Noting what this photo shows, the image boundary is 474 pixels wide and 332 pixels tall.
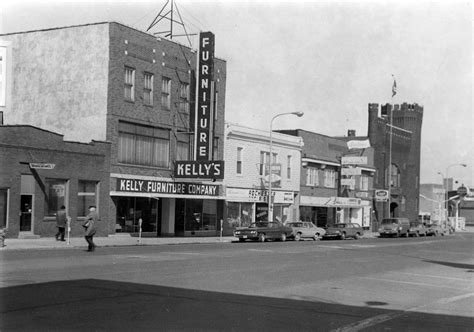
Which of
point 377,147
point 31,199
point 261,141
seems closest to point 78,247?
point 31,199

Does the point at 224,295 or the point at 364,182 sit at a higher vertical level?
the point at 364,182

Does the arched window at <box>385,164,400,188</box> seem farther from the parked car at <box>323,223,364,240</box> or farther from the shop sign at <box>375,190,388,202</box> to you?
the parked car at <box>323,223,364,240</box>

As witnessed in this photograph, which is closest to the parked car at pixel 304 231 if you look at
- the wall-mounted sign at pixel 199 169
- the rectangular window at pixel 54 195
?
the wall-mounted sign at pixel 199 169

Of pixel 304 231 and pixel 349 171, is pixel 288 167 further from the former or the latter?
pixel 304 231

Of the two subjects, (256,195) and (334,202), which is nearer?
(256,195)

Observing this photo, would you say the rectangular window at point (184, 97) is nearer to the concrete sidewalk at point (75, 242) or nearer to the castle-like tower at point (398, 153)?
the concrete sidewalk at point (75, 242)

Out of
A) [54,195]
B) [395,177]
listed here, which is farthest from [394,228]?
[54,195]

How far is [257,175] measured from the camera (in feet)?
157

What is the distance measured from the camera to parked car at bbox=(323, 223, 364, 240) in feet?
158

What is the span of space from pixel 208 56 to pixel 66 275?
2578cm

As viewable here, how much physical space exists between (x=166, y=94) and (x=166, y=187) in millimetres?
5653

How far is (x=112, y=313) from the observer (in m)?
10.5

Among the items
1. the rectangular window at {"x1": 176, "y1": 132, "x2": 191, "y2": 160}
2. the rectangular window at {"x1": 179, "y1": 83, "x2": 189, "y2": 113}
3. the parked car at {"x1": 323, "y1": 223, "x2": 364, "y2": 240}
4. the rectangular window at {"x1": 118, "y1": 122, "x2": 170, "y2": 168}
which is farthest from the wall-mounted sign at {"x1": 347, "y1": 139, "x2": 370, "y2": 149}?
the rectangular window at {"x1": 118, "y1": 122, "x2": 170, "y2": 168}

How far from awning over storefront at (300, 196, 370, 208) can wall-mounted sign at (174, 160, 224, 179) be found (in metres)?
17.3
